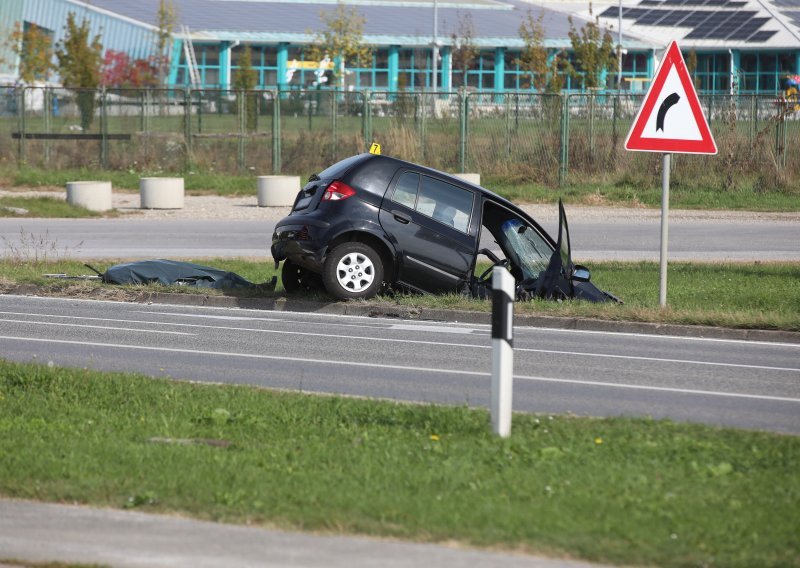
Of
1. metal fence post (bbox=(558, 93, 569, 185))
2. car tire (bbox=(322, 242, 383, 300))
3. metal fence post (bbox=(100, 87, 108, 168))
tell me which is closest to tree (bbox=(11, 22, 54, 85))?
metal fence post (bbox=(100, 87, 108, 168))

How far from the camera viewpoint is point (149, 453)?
279 inches

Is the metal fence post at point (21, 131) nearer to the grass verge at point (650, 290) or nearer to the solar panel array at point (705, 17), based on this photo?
the grass verge at point (650, 290)

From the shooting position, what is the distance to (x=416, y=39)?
69.6 m

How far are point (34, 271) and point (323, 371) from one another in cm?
781

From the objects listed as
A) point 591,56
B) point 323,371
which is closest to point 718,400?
point 323,371

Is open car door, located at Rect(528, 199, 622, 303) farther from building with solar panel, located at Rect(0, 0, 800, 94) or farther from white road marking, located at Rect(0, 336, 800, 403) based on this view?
building with solar panel, located at Rect(0, 0, 800, 94)

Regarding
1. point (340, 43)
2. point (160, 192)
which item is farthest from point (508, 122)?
point (340, 43)

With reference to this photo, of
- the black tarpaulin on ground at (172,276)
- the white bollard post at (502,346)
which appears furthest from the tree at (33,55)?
the white bollard post at (502,346)

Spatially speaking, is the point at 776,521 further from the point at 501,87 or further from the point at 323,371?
the point at 501,87

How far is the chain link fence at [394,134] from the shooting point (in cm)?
3297

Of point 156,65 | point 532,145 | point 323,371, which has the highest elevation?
point 156,65

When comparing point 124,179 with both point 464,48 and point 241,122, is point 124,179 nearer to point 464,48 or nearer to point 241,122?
point 241,122

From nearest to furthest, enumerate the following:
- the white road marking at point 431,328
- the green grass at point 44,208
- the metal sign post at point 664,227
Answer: the white road marking at point 431,328 → the metal sign post at point 664,227 → the green grass at point 44,208

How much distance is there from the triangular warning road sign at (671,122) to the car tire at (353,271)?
10.2ft
